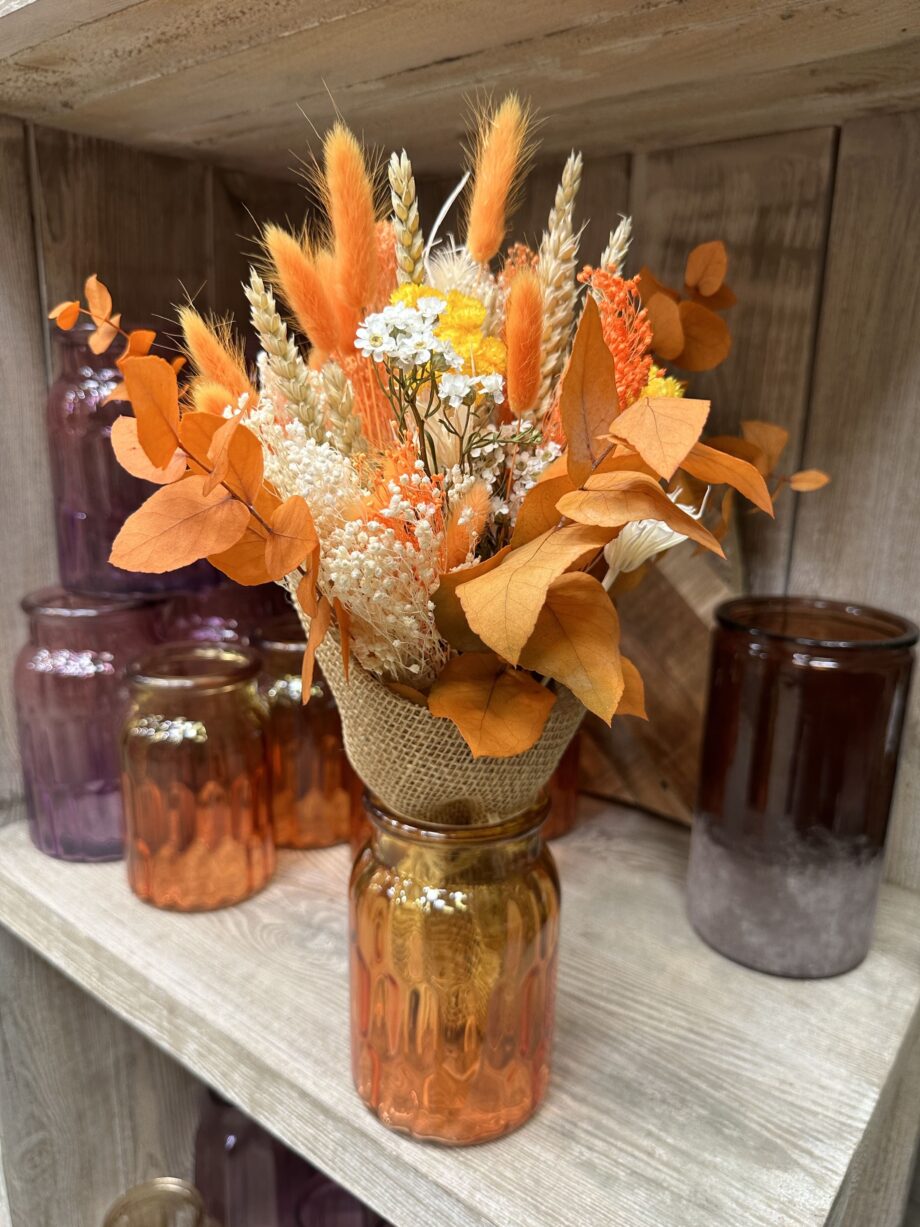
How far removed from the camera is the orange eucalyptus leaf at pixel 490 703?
413mm

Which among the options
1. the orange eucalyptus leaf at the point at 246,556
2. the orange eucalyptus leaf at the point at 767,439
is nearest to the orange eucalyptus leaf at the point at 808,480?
the orange eucalyptus leaf at the point at 767,439

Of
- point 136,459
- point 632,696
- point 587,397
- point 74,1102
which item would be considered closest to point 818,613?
point 632,696

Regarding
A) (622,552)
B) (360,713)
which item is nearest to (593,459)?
(622,552)

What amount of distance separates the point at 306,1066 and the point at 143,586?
42cm

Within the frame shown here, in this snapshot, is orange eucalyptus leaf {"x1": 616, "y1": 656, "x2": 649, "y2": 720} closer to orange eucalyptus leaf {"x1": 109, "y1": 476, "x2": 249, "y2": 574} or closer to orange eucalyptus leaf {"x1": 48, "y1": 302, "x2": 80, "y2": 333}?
orange eucalyptus leaf {"x1": 109, "y1": 476, "x2": 249, "y2": 574}

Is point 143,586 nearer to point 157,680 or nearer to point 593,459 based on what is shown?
point 157,680

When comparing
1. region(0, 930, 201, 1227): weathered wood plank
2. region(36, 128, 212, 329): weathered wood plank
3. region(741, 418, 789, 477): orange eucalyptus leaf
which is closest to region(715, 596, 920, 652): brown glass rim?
region(741, 418, 789, 477): orange eucalyptus leaf

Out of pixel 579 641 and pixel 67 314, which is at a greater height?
pixel 67 314

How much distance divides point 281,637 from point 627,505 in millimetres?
552

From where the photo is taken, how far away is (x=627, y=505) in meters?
0.35

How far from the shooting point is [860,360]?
2.39ft

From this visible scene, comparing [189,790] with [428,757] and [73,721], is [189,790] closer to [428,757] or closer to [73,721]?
[73,721]

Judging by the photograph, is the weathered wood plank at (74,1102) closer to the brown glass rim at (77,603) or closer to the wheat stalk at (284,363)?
the brown glass rim at (77,603)

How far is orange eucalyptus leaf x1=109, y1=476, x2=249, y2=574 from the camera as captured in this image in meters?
0.36
